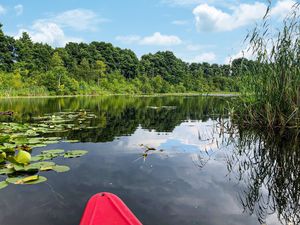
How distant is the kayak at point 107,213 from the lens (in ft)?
5.39

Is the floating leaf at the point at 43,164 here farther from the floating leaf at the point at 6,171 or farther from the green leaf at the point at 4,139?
the green leaf at the point at 4,139

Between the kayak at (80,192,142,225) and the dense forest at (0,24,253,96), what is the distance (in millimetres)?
5869

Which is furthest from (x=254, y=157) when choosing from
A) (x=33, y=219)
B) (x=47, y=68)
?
(x=47, y=68)

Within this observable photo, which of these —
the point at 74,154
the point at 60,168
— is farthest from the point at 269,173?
the point at 74,154

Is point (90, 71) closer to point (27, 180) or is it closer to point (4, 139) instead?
point (4, 139)

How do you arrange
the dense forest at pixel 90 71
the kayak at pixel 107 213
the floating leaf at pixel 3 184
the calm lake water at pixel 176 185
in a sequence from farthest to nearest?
the dense forest at pixel 90 71 < the floating leaf at pixel 3 184 < the calm lake water at pixel 176 185 < the kayak at pixel 107 213

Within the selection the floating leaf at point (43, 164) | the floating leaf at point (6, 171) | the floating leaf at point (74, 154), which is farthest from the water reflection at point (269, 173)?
the floating leaf at point (6, 171)

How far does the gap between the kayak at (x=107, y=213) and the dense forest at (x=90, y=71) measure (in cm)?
587

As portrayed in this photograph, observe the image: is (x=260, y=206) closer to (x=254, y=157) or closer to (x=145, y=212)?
(x=145, y=212)

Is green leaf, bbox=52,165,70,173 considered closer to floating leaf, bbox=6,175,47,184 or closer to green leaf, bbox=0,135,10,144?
floating leaf, bbox=6,175,47,184

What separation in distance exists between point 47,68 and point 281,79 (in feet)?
118

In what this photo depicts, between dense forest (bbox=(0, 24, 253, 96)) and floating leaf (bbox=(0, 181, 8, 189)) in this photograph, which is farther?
dense forest (bbox=(0, 24, 253, 96))

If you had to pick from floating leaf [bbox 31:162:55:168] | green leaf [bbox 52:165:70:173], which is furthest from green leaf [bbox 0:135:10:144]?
green leaf [bbox 52:165:70:173]

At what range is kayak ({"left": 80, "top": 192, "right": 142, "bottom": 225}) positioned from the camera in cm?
164
